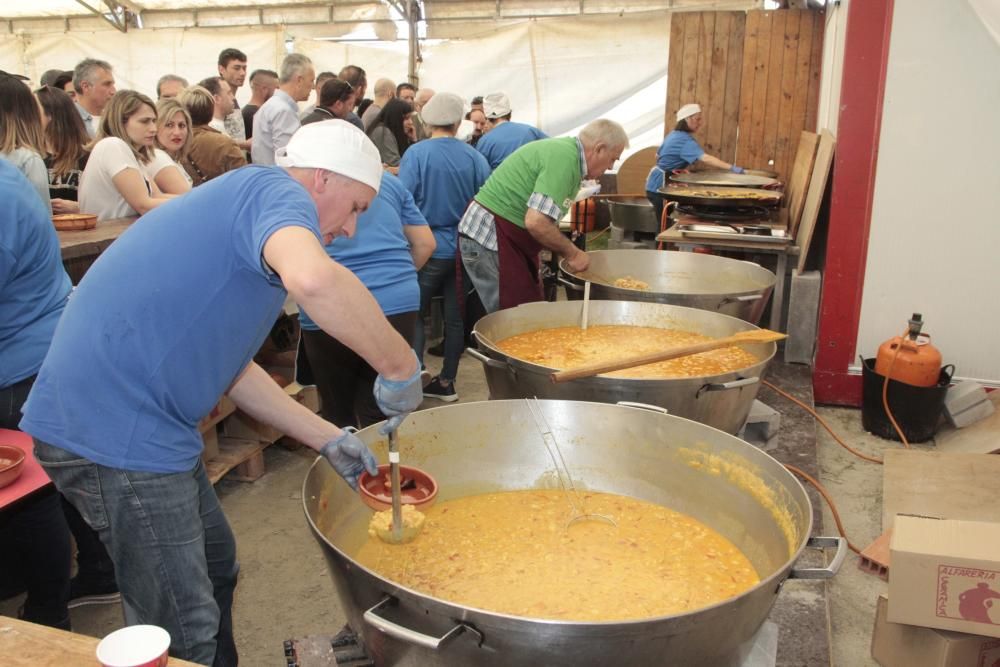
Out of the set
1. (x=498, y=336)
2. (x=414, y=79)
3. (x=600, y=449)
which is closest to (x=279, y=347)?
(x=498, y=336)

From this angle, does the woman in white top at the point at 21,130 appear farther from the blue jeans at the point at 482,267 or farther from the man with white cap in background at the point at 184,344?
the blue jeans at the point at 482,267

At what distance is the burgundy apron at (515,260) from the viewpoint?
4520 millimetres

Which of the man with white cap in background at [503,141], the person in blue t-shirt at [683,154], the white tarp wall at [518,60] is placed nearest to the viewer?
the man with white cap in background at [503,141]

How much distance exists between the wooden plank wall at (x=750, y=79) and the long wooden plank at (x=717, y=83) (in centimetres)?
1

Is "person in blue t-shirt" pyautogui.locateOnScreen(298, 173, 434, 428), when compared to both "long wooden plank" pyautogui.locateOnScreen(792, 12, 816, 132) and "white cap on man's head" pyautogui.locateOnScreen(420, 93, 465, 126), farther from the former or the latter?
"long wooden plank" pyautogui.locateOnScreen(792, 12, 816, 132)

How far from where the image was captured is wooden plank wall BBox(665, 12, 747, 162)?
26.7 feet

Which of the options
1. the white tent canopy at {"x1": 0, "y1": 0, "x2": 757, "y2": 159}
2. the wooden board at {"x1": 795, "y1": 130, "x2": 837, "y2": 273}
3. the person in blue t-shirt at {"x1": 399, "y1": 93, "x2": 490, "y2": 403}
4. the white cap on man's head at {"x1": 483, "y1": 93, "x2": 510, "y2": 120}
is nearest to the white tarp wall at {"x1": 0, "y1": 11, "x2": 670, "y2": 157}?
the white tent canopy at {"x1": 0, "y1": 0, "x2": 757, "y2": 159}

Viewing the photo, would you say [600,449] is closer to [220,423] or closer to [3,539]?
[3,539]

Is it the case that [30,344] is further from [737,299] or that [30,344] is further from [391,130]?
[391,130]

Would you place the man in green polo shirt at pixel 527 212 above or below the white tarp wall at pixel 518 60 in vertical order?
below

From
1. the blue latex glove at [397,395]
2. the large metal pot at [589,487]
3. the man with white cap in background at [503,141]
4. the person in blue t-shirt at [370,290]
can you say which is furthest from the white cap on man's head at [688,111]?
the blue latex glove at [397,395]

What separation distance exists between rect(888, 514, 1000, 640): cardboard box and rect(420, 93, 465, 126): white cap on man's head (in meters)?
3.51

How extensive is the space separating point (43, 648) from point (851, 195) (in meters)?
4.50

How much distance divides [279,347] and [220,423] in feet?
1.93
